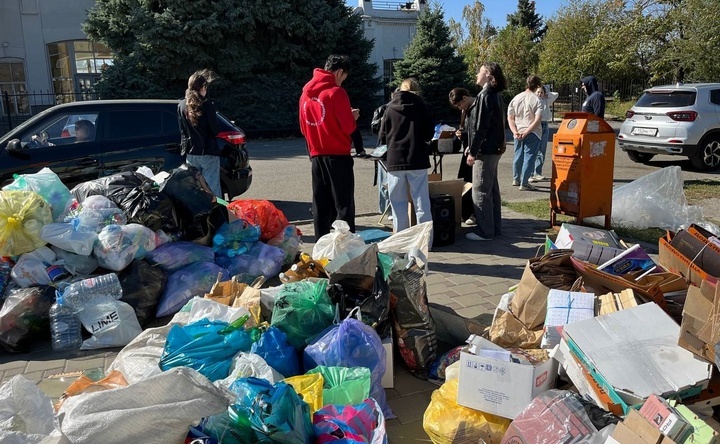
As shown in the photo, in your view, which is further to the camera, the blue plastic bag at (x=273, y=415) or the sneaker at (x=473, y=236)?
the sneaker at (x=473, y=236)

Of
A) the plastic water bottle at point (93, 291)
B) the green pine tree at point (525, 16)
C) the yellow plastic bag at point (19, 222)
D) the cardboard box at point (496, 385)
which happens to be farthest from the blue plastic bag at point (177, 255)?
the green pine tree at point (525, 16)

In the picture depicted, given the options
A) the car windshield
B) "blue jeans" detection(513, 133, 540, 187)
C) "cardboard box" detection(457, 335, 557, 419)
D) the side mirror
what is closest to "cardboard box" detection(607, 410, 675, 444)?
"cardboard box" detection(457, 335, 557, 419)

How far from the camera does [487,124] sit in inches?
245

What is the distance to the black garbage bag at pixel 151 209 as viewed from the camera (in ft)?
15.9

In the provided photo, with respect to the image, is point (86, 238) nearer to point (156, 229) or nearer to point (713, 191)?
point (156, 229)

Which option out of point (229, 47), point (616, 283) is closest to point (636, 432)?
point (616, 283)

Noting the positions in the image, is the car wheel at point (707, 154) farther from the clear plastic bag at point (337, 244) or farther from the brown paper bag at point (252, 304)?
the brown paper bag at point (252, 304)

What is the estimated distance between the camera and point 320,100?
5.43 meters

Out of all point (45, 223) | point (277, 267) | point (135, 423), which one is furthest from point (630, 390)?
point (45, 223)

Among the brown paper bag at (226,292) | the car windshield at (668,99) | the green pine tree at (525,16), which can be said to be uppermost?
the green pine tree at (525,16)

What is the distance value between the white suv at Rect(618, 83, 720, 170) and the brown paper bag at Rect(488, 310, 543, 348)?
978 cm

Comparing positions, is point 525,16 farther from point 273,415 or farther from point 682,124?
point 273,415

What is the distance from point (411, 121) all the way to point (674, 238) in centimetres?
278

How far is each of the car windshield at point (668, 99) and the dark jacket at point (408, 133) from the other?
8.27 m
